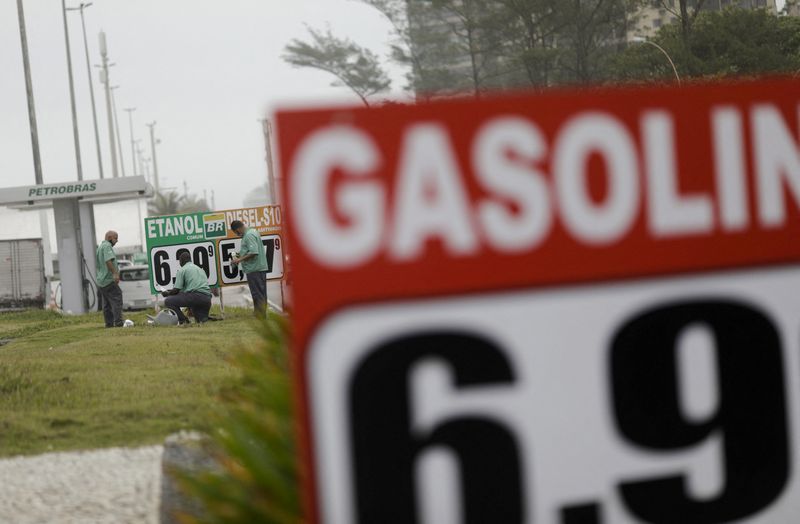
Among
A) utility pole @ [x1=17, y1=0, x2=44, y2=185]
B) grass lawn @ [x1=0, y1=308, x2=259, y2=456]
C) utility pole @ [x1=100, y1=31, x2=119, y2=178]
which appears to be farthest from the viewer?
utility pole @ [x1=100, y1=31, x2=119, y2=178]

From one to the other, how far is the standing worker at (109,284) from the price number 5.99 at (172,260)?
1.44 meters

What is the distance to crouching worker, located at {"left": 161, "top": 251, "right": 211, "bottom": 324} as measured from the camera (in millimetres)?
16422

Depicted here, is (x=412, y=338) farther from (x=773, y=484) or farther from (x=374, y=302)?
(x=773, y=484)

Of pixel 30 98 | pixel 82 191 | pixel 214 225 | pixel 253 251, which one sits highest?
pixel 30 98

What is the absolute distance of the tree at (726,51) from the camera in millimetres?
46469

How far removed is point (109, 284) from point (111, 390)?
10506 millimetres

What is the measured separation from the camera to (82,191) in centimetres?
2669

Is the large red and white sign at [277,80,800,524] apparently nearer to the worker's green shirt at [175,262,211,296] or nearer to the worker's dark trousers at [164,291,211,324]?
the worker's dark trousers at [164,291,211,324]

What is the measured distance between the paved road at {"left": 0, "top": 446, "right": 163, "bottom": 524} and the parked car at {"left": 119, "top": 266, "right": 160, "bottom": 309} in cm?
2335

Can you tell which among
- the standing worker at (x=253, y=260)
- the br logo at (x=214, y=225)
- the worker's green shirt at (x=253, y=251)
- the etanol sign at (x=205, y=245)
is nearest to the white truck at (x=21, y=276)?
the br logo at (x=214, y=225)

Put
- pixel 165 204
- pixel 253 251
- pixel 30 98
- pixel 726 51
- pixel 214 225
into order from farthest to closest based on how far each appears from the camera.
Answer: pixel 165 204
pixel 726 51
pixel 30 98
pixel 214 225
pixel 253 251

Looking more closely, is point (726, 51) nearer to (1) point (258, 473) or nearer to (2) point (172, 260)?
(2) point (172, 260)

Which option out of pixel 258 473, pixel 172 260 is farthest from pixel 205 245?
pixel 258 473

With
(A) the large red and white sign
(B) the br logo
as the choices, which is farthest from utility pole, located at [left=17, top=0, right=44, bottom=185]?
(A) the large red and white sign
